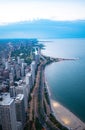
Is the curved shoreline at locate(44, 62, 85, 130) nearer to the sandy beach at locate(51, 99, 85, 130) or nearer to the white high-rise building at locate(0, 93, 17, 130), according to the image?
the sandy beach at locate(51, 99, 85, 130)

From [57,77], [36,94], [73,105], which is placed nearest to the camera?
[73,105]

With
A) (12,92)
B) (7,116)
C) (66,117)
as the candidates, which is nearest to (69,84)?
(66,117)

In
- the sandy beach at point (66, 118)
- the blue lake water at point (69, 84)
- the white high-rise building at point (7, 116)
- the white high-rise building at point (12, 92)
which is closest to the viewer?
Answer: the white high-rise building at point (7, 116)

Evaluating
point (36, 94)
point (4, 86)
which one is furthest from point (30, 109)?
point (4, 86)

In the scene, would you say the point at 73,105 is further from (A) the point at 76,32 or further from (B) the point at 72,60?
(A) the point at 76,32

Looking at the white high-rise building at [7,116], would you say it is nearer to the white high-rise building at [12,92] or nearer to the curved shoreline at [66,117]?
the curved shoreline at [66,117]

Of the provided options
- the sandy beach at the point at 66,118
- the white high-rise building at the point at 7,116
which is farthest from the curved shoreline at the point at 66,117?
the white high-rise building at the point at 7,116

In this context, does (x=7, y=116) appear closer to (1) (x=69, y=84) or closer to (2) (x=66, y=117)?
(2) (x=66, y=117)
